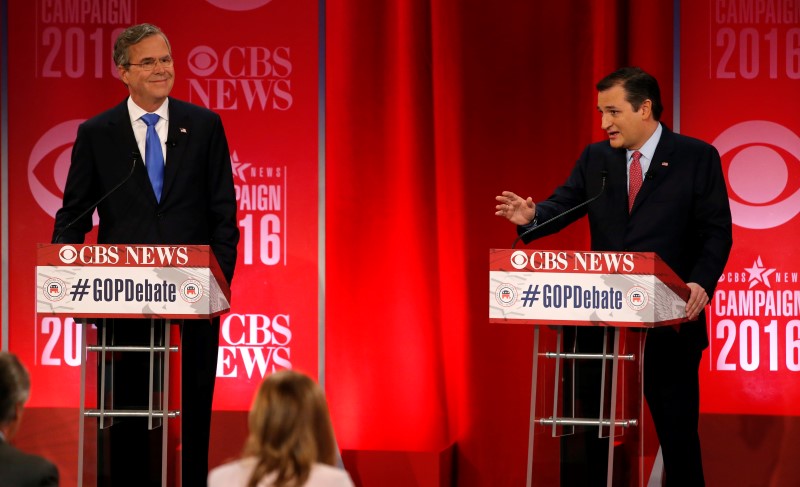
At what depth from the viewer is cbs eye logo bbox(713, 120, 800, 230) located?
520cm

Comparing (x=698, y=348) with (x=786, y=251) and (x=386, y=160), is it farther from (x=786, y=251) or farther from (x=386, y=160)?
(x=386, y=160)

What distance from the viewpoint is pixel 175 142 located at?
3967 millimetres

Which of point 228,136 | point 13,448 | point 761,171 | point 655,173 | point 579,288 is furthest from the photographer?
point 228,136

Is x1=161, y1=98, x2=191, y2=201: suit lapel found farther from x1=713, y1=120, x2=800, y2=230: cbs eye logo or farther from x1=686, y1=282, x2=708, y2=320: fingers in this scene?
x1=713, y1=120, x2=800, y2=230: cbs eye logo

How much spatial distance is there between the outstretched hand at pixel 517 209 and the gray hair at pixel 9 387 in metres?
1.83

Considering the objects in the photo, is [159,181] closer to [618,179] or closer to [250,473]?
[618,179]

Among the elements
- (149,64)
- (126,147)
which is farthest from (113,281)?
(149,64)

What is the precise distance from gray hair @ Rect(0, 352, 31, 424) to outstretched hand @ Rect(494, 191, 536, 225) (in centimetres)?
183

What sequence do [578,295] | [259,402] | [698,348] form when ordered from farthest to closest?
1. [698,348]
2. [578,295]
3. [259,402]

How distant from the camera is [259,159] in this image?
5.54m

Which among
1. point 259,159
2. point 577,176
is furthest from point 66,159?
point 577,176

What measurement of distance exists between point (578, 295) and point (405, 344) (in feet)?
6.58

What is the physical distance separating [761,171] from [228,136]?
244cm

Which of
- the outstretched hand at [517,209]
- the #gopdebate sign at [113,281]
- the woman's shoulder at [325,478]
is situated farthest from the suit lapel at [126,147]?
the woman's shoulder at [325,478]
